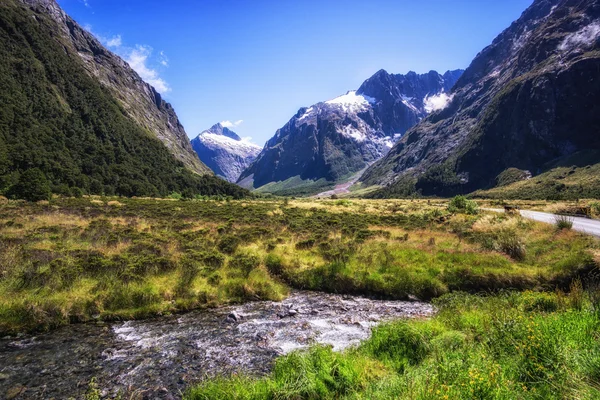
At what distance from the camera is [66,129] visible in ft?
405

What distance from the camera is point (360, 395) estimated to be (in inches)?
255

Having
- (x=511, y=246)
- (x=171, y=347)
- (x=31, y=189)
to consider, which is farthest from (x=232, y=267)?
(x=31, y=189)

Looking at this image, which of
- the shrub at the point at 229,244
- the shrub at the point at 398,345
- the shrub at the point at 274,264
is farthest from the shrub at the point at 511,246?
the shrub at the point at 229,244

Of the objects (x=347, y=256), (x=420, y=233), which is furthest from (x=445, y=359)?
(x=420, y=233)

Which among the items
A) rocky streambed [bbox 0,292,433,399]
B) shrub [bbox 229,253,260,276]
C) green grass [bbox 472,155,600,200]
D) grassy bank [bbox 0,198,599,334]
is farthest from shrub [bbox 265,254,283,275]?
green grass [bbox 472,155,600,200]

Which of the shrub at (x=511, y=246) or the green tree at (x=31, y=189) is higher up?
the green tree at (x=31, y=189)

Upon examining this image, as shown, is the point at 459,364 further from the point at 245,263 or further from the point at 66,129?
the point at 66,129

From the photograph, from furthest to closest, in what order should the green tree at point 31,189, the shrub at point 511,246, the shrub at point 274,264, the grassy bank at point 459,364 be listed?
the green tree at point 31,189 < the shrub at point 274,264 < the shrub at point 511,246 < the grassy bank at point 459,364

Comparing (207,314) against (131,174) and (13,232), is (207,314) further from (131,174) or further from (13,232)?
(131,174)

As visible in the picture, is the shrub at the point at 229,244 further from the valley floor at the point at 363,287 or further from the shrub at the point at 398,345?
the shrub at the point at 398,345

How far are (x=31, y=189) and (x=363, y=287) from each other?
178ft

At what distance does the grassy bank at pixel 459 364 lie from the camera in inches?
209

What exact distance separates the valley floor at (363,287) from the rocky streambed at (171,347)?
1.30 metres

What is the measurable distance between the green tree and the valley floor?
24.1 metres
